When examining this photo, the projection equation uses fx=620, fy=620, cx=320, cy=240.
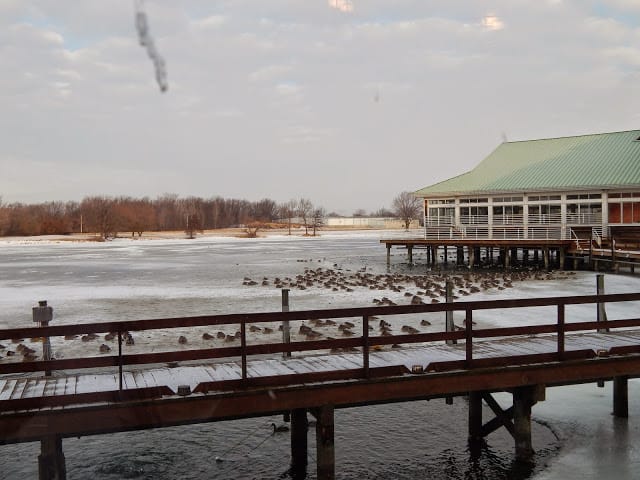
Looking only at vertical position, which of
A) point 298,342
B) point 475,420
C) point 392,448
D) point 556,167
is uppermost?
point 556,167

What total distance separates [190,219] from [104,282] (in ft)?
319

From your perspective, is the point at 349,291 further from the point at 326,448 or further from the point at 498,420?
the point at 326,448

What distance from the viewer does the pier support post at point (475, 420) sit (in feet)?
36.1

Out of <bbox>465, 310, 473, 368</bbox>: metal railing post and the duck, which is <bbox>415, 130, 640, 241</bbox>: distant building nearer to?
the duck

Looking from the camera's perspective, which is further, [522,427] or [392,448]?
[392,448]

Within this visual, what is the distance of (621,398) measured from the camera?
1189cm

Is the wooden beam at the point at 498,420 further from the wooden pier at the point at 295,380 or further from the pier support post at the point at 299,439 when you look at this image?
the pier support post at the point at 299,439

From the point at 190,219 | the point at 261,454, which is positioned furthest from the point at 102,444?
the point at 190,219

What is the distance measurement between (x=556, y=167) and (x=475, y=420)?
43345 mm

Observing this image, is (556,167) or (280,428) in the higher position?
(556,167)

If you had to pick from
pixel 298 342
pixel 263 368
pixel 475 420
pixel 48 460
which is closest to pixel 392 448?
pixel 475 420

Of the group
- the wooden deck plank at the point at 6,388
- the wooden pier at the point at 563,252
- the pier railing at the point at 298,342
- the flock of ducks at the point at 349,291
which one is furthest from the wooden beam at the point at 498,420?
the wooden pier at the point at 563,252

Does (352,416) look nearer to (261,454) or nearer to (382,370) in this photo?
(261,454)

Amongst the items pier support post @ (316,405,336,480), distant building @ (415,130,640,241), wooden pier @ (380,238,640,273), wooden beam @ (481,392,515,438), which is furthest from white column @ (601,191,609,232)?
pier support post @ (316,405,336,480)
